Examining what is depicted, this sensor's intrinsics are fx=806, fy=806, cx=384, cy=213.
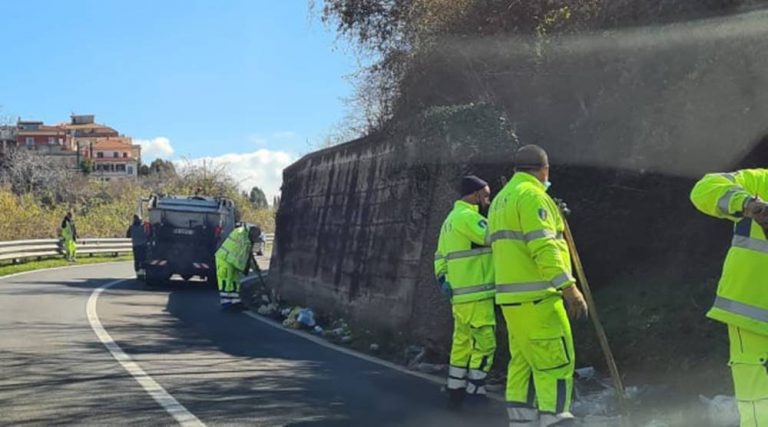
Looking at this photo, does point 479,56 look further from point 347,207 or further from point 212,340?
point 212,340

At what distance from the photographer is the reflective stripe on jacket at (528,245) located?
523 centimetres

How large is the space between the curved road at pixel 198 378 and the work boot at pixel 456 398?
10cm

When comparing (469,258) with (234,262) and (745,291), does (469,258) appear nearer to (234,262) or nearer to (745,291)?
(745,291)

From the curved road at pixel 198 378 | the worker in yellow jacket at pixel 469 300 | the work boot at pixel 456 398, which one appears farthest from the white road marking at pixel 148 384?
the worker in yellow jacket at pixel 469 300

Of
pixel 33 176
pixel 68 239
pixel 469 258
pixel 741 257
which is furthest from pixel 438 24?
pixel 33 176

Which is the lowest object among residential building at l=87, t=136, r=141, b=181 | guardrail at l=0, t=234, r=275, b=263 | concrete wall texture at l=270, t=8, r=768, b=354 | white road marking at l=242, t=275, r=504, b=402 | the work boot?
white road marking at l=242, t=275, r=504, b=402

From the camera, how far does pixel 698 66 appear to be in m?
8.44

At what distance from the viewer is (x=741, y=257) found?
13.3 feet

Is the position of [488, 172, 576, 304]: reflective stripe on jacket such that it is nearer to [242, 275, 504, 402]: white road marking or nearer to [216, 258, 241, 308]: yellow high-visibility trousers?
[242, 275, 504, 402]: white road marking

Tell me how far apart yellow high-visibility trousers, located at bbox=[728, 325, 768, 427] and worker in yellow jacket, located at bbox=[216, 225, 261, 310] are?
12.1m

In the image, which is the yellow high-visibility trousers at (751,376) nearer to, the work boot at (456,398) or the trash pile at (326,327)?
the work boot at (456,398)

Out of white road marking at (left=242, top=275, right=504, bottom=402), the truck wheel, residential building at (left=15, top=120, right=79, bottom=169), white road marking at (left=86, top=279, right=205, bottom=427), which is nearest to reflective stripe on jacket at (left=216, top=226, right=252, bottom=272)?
white road marking at (left=242, top=275, right=504, bottom=402)

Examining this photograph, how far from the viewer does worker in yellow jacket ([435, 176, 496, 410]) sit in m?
7.12

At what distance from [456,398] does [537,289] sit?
208 cm
